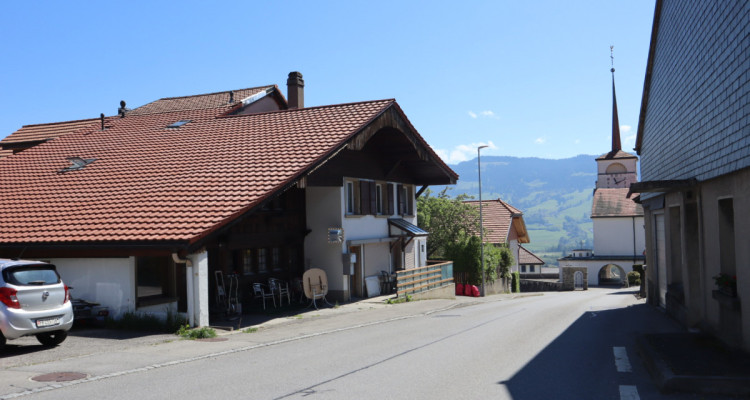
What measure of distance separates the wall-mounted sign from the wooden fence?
3431 mm

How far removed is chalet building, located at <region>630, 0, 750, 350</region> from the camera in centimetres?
1148

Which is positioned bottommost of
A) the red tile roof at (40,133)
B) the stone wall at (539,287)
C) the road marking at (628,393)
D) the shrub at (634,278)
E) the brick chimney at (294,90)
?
the stone wall at (539,287)

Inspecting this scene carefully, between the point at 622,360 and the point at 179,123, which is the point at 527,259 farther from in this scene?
the point at 622,360

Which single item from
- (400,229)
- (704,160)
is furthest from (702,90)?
(400,229)

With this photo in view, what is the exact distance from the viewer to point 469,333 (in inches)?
598

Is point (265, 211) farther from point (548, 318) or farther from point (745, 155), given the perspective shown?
point (745, 155)

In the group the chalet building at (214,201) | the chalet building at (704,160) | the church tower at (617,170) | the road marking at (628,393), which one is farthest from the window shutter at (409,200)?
the church tower at (617,170)

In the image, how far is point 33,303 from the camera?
12211 mm

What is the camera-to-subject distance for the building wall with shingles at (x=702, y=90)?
37.5 ft

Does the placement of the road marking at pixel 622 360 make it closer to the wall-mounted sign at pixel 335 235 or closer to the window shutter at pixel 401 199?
the wall-mounted sign at pixel 335 235

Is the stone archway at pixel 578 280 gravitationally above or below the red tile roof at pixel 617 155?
below

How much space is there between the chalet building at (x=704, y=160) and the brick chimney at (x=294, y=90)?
17300 millimetres

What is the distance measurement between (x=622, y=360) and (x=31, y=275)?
1079cm

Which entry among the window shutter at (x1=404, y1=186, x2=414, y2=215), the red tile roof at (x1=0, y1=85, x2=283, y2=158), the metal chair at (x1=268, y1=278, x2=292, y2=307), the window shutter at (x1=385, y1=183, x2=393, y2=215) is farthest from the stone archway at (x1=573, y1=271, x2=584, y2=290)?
the metal chair at (x1=268, y1=278, x2=292, y2=307)
